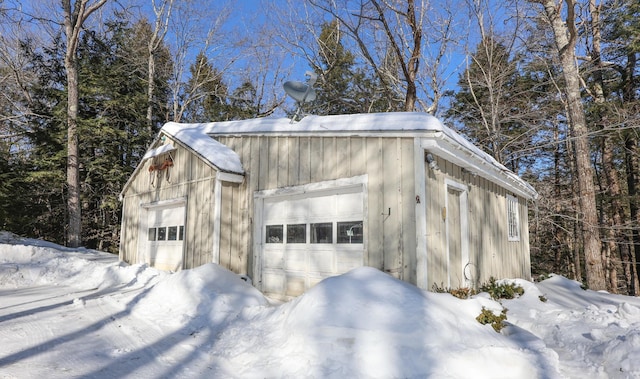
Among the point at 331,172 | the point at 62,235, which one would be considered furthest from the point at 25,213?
the point at 331,172

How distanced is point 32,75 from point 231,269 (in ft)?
55.1

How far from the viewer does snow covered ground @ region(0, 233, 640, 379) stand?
3.38 m

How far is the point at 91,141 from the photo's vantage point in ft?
56.1

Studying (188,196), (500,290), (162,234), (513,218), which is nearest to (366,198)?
(500,290)

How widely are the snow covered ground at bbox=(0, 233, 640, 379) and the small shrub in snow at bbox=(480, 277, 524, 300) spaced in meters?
0.82

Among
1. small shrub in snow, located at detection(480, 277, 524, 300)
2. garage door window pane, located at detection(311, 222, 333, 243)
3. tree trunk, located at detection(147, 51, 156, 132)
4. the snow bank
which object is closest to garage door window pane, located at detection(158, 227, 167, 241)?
garage door window pane, located at detection(311, 222, 333, 243)

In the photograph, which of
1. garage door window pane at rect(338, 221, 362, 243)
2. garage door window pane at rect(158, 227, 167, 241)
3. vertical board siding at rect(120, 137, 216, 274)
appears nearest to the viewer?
garage door window pane at rect(338, 221, 362, 243)

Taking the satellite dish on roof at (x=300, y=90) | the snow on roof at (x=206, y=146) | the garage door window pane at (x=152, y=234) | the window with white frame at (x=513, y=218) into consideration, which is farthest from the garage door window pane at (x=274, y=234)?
the window with white frame at (x=513, y=218)

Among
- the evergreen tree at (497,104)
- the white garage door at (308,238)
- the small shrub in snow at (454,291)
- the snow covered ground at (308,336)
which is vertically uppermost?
the evergreen tree at (497,104)

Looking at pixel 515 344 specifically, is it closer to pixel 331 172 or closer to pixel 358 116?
pixel 331 172

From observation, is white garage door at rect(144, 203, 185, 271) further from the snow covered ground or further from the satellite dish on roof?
the satellite dish on roof

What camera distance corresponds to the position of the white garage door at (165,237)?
28.4 ft

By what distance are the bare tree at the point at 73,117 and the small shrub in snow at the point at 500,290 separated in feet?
47.2

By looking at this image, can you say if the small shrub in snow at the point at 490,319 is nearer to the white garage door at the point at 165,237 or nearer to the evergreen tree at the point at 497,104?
the white garage door at the point at 165,237
